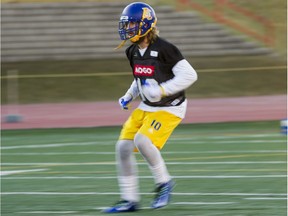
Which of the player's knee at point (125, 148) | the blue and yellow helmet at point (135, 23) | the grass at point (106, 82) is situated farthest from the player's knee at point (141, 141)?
the grass at point (106, 82)

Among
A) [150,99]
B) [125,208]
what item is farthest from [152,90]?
[125,208]

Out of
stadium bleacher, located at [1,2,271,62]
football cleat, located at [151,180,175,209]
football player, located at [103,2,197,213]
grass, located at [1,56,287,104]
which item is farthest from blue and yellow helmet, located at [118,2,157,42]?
stadium bleacher, located at [1,2,271,62]

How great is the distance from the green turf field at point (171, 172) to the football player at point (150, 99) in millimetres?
264

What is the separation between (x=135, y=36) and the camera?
7.98 m

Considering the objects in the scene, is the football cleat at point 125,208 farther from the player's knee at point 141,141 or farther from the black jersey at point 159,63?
the black jersey at point 159,63

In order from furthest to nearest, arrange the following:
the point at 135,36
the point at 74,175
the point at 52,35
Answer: the point at 52,35, the point at 74,175, the point at 135,36

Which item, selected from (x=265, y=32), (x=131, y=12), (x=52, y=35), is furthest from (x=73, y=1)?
(x=131, y=12)

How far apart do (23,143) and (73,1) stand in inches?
797

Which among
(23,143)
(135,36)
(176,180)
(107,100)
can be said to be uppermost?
(135,36)

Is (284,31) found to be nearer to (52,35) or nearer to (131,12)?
(52,35)

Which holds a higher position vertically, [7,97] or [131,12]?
[131,12]

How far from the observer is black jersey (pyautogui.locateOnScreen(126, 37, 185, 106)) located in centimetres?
799

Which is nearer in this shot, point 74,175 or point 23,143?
point 74,175

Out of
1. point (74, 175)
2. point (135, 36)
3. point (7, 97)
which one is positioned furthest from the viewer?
point (7, 97)
